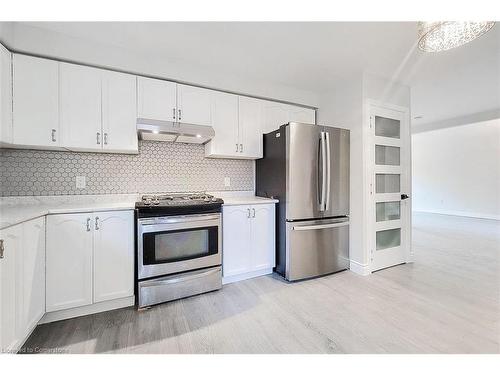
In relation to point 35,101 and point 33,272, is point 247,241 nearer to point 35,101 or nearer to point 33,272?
point 33,272

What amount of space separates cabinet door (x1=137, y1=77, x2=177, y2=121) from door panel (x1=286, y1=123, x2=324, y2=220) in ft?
4.39

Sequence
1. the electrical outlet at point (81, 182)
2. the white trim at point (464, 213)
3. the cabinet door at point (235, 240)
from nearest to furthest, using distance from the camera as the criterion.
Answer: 1. the electrical outlet at point (81, 182)
2. the cabinet door at point (235, 240)
3. the white trim at point (464, 213)

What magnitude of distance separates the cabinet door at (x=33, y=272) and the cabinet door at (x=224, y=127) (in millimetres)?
1729

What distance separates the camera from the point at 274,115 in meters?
3.11

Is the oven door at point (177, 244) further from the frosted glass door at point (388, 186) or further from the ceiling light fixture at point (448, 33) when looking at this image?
the ceiling light fixture at point (448, 33)

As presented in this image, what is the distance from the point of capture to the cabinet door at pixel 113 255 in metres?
1.90

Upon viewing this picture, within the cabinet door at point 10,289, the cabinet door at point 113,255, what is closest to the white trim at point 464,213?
the cabinet door at point 113,255

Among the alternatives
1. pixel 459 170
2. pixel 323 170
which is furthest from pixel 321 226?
pixel 459 170

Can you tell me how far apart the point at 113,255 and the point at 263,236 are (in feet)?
5.10

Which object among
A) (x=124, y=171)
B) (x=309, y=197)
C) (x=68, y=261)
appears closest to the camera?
(x=68, y=261)

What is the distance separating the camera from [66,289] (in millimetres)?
1807

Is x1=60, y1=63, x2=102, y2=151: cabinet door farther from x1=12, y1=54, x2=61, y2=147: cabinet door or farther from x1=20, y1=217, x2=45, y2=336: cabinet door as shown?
x1=20, y1=217, x2=45, y2=336: cabinet door

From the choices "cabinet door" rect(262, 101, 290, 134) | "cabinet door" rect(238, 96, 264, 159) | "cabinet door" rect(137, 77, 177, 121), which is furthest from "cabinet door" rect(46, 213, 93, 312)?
"cabinet door" rect(262, 101, 290, 134)

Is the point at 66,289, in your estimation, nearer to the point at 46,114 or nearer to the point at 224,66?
the point at 46,114
